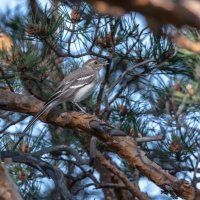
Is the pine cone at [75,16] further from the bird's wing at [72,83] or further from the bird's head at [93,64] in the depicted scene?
the bird's head at [93,64]

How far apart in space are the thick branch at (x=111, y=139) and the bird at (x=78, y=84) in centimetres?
43

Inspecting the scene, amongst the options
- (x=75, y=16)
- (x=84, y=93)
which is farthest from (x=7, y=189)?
(x=84, y=93)

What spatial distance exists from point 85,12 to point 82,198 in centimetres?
174

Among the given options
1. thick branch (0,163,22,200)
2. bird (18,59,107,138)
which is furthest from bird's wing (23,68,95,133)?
thick branch (0,163,22,200)

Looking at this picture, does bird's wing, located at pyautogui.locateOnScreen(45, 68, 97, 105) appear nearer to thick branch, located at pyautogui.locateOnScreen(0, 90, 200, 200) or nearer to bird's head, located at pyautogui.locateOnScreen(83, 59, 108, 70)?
bird's head, located at pyautogui.locateOnScreen(83, 59, 108, 70)

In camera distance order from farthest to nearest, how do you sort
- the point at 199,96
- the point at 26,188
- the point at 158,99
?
the point at 26,188 < the point at 158,99 < the point at 199,96

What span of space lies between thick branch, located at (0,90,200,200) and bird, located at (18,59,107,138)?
1.41 feet

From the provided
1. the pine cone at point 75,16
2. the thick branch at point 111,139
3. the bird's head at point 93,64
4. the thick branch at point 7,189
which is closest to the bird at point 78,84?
the bird's head at point 93,64

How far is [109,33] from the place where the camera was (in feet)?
9.82

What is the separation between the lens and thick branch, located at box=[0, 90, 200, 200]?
8.10 ft

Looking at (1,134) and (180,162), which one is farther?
(1,134)

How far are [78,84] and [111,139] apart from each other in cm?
201

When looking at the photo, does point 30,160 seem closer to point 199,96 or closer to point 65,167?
point 65,167

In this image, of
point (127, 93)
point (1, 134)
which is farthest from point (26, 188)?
point (127, 93)
